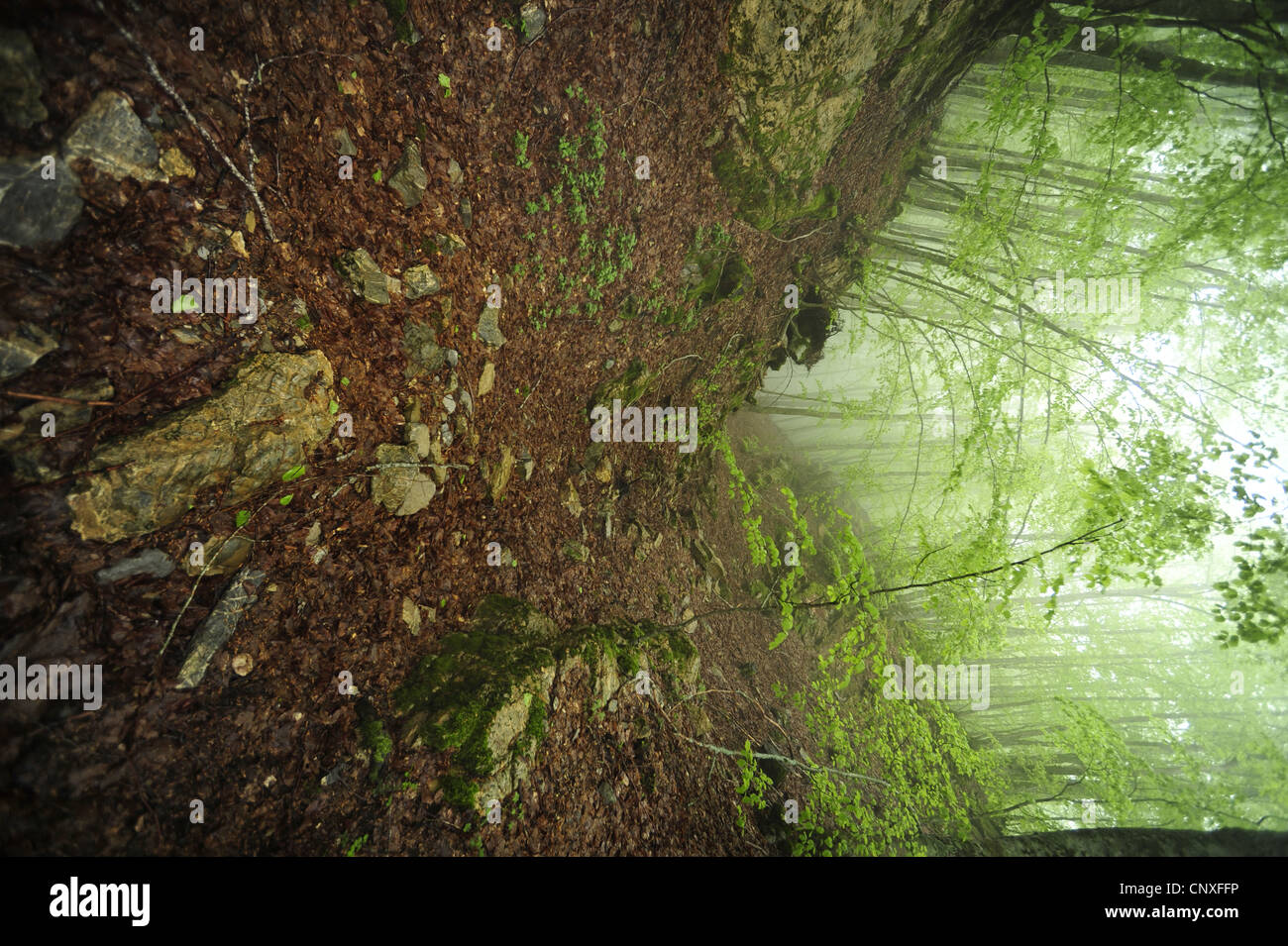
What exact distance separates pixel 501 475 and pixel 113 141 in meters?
2.49

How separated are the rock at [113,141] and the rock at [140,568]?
1488mm

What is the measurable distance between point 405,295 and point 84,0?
1.44 m

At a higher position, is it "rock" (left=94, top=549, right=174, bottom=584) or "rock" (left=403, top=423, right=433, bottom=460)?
"rock" (left=403, top=423, right=433, bottom=460)

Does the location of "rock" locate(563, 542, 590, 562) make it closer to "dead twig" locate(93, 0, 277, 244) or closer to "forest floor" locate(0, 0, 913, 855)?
"forest floor" locate(0, 0, 913, 855)

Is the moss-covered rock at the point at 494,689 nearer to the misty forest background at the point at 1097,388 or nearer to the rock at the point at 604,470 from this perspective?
the rock at the point at 604,470

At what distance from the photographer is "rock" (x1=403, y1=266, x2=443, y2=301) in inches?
112

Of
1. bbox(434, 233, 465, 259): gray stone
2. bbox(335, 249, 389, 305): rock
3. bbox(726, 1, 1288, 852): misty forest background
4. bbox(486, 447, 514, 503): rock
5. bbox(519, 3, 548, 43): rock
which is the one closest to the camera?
bbox(335, 249, 389, 305): rock

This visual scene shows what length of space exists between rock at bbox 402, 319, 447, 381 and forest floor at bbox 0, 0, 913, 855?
60mm

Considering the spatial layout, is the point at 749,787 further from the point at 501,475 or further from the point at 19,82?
the point at 19,82

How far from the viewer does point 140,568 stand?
1.83 m

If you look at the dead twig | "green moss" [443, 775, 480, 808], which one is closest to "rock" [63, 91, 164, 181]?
the dead twig

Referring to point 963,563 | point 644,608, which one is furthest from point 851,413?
point 644,608

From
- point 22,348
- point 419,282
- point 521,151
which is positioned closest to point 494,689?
point 22,348

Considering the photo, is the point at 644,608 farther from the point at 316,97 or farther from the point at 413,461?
the point at 316,97
